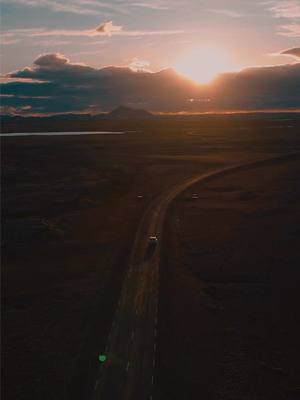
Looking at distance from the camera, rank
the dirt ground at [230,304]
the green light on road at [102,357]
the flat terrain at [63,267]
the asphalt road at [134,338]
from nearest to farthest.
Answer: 1. the asphalt road at [134,338]
2. the dirt ground at [230,304]
3. the green light on road at [102,357]
4. the flat terrain at [63,267]

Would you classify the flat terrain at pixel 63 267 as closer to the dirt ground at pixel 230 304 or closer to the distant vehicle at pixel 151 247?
the dirt ground at pixel 230 304

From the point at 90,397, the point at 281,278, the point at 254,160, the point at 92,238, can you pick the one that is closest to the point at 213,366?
the point at 90,397

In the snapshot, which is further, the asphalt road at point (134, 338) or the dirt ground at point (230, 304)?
the dirt ground at point (230, 304)

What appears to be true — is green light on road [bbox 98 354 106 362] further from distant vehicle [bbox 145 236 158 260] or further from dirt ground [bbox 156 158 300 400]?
distant vehicle [bbox 145 236 158 260]

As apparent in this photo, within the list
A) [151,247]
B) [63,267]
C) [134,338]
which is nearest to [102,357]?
[134,338]

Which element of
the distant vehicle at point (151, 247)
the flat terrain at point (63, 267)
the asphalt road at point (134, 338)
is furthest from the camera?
the distant vehicle at point (151, 247)

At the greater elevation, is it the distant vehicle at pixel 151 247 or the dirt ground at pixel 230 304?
the distant vehicle at pixel 151 247

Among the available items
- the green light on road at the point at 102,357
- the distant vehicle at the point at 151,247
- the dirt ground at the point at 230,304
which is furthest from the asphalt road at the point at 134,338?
the dirt ground at the point at 230,304

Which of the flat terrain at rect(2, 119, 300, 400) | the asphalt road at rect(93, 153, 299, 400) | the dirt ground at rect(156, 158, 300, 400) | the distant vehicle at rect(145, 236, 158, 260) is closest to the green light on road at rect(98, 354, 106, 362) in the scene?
the asphalt road at rect(93, 153, 299, 400)
